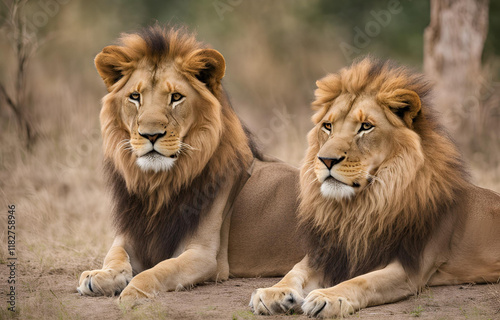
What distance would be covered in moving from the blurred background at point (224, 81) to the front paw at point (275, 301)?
6.61 ft

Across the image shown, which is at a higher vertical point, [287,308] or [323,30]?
[323,30]

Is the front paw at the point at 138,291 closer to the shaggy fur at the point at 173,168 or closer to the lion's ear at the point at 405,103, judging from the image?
the shaggy fur at the point at 173,168

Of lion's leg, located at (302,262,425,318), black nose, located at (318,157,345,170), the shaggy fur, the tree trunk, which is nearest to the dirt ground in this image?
lion's leg, located at (302,262,425,318)

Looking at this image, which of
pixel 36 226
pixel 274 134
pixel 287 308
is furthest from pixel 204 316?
pixel 274 134

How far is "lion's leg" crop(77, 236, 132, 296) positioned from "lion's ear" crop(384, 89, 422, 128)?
6.47ft

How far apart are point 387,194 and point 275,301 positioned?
3.03 ft

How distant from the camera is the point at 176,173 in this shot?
504cm

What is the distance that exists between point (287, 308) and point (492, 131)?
25.0 feet

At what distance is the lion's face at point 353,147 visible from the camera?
14.2 feet

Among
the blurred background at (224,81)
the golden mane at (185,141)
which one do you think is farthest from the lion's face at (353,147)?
the blurred background at (224,81)

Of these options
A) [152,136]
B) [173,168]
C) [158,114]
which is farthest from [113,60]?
[173,168]

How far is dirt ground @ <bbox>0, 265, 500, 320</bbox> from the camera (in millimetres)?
4113

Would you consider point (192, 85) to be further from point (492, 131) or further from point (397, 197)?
point (492, 131)

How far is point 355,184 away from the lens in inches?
174
